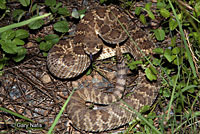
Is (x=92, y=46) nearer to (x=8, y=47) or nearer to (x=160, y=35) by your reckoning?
(x=160, y=35)

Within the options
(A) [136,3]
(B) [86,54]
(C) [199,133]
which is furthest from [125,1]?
(C) [199,133]

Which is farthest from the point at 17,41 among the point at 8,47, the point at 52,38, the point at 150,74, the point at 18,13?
the point at 150,74

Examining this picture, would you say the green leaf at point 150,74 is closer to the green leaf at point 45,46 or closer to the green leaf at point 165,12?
the green leaf at point 165,12

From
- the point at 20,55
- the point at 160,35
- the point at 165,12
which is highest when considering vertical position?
the point at 165,12

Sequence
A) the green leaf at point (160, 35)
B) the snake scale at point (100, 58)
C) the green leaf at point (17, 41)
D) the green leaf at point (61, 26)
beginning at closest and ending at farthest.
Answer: the snake scale at point (100, 58)
the green leaf at point (17, 41)
the green leaf at point (160, 35)
the green leaf at point (61, 26)

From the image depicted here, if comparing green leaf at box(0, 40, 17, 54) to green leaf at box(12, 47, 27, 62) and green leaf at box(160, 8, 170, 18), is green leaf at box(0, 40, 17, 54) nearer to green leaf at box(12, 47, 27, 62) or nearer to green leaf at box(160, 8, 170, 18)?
green leaf at box(12, 47, 27, 62)

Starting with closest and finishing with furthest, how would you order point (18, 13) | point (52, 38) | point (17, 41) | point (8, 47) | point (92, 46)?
point (8, 47)
point (17, 41)
point (92, 46)
point (52, 38)
point (18, 13)

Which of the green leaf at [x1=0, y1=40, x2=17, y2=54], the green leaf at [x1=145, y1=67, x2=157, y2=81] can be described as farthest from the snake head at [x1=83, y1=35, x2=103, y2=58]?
the green leaf at [x1=0, y1=40, x2=17, y2=54]

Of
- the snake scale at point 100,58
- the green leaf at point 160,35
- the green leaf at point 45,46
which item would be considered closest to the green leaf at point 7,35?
the green leaf at point 45,46
